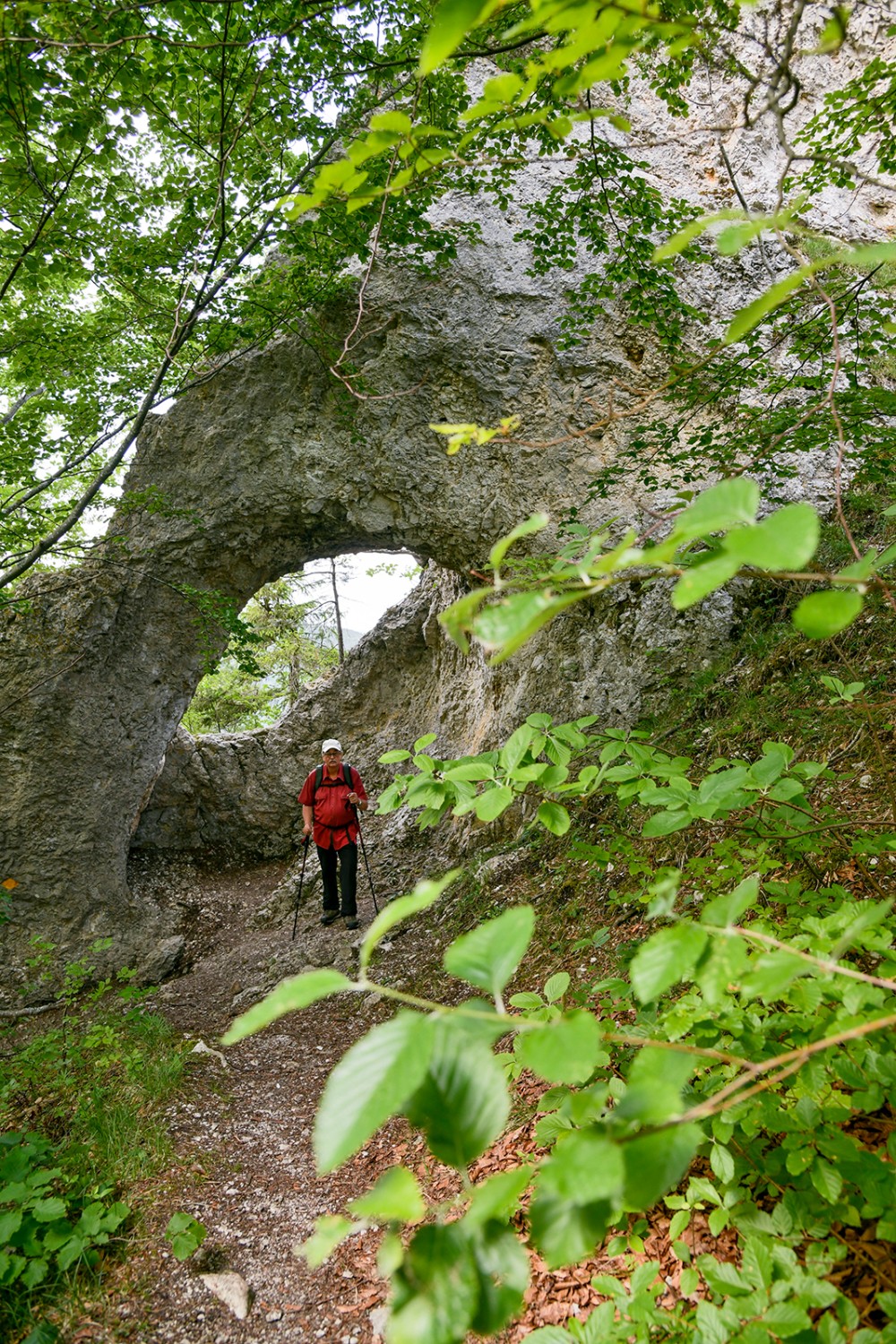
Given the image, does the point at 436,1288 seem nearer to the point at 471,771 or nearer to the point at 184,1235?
the point at 471,771

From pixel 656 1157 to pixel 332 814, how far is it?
695 cm

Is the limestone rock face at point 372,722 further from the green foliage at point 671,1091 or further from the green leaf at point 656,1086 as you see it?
the green leaf at point 656,1086

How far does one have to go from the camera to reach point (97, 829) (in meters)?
8.09

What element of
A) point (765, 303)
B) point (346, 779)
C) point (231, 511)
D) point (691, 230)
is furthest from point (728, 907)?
point (231, 511)

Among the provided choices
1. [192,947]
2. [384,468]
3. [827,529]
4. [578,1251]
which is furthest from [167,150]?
[192,947]

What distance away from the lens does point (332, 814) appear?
24.1 ft

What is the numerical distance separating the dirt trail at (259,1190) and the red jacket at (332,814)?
1.21m

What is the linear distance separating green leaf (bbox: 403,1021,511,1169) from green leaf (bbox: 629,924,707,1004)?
0.72 ft

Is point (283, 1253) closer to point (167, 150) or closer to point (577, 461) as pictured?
point (577, 461)

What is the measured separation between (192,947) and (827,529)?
8908mm

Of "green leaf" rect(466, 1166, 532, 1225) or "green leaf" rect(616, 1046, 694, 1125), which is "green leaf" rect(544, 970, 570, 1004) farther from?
"green leaf" rect(466, 1166, 532, 1225)

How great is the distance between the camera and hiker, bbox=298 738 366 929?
732 cm

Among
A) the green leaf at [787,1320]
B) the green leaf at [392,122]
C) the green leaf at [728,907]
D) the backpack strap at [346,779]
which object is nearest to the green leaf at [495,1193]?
the green leaf at [728,907]

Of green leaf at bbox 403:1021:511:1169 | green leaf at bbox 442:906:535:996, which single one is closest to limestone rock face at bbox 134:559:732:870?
green leaf at bbox 442:906:535:996
